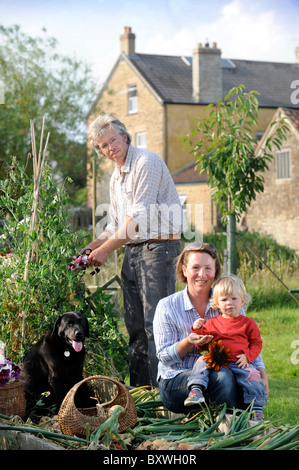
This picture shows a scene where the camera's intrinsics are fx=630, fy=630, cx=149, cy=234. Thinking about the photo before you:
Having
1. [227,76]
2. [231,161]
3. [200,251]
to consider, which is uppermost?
[227,76]

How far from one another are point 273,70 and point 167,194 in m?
32.1

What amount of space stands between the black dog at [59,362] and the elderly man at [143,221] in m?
0.56

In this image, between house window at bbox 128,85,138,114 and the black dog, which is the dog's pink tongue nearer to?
the black dog

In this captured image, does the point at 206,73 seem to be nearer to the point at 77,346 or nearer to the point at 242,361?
the point at 77,346

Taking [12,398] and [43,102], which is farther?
[43,102]

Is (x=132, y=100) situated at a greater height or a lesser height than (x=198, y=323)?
greater

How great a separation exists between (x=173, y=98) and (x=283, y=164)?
7.26 meters

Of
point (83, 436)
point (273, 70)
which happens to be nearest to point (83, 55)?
point (273, 70)

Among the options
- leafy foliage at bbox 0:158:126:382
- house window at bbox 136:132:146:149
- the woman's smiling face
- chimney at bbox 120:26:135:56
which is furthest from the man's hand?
chimney at bbox 120:26:135:56

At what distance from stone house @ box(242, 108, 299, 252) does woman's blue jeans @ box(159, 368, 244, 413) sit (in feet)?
66.7

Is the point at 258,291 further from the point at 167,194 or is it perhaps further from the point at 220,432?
the point at 220,432

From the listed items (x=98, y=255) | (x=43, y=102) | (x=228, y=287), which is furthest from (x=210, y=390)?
(x=43, y=102)

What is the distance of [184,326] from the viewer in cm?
377

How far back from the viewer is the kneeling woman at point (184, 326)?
11.9 ft
